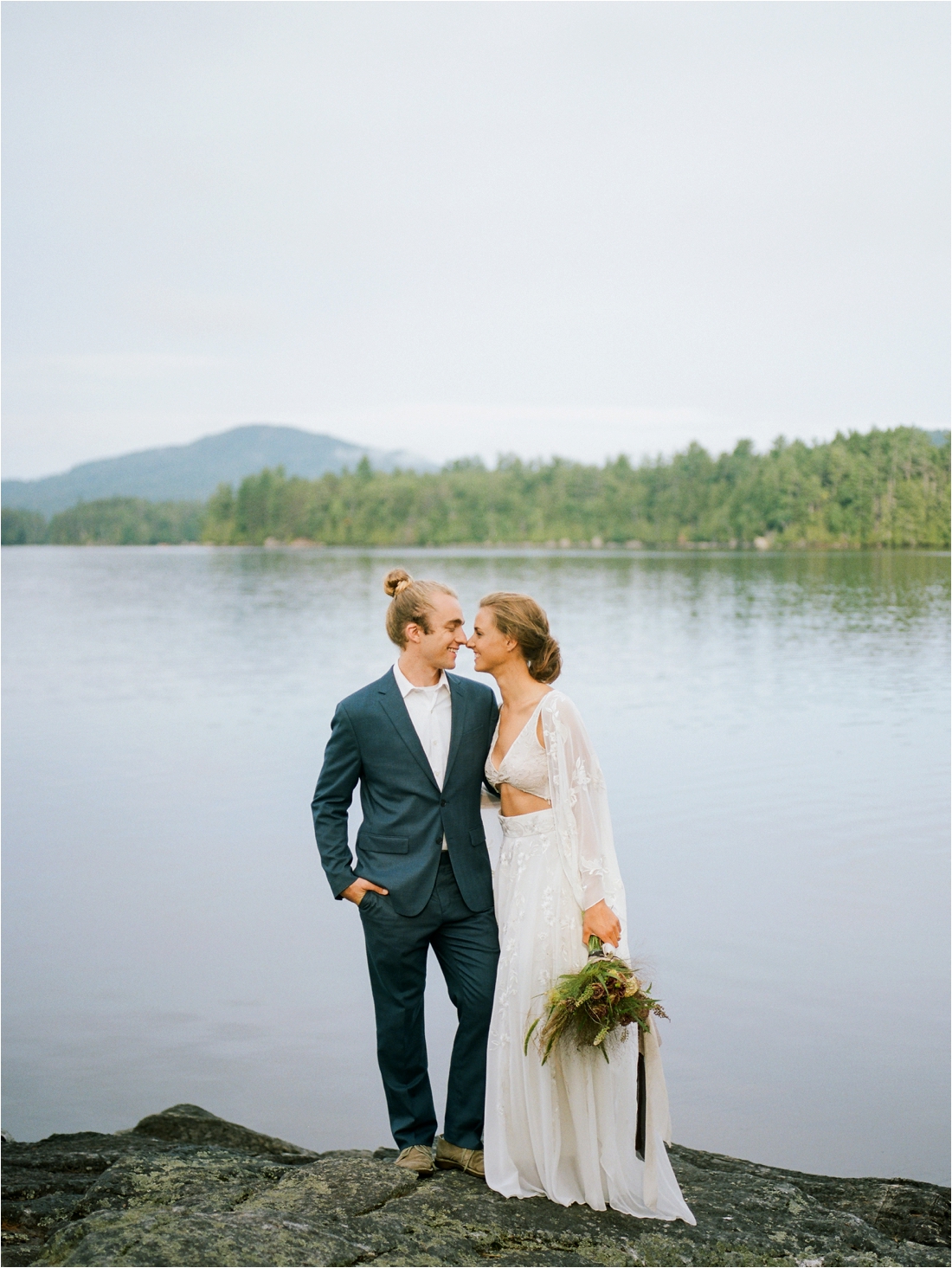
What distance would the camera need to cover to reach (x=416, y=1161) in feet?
14.1

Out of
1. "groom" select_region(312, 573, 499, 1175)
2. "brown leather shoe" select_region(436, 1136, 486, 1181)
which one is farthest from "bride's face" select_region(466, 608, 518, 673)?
"brown leather shoe" select_region(436, 1136, 486, 1181)

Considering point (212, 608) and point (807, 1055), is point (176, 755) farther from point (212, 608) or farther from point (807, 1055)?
point (212, 608)

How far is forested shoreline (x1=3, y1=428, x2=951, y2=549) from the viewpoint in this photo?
344 feet

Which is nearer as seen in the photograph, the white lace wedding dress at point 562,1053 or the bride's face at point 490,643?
the white lace wedding dress at point 562,1053

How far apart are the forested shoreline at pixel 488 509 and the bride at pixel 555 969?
90.2 metres

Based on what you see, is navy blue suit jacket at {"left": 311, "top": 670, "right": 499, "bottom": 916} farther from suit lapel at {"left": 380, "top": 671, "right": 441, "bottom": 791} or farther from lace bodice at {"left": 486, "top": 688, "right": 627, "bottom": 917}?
lace bodice at {"left": 486, "top": 688, "right": 627, "bottom": 917}

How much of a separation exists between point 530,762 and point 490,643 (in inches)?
16.5

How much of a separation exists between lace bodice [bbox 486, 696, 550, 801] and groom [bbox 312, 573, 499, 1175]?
0.16m

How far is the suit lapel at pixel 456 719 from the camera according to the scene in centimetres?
428

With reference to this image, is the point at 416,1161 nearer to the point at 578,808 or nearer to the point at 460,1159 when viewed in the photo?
the point at 460,1159

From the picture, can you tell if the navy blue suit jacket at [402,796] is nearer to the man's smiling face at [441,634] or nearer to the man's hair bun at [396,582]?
the man's smiling face at [441,634]

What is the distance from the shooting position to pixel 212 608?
52.2 m

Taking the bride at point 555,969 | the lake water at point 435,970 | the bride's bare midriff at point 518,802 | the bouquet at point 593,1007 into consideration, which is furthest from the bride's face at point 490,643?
the lake water at point 435,970

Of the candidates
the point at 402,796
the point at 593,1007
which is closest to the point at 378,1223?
the point at 593,1007
